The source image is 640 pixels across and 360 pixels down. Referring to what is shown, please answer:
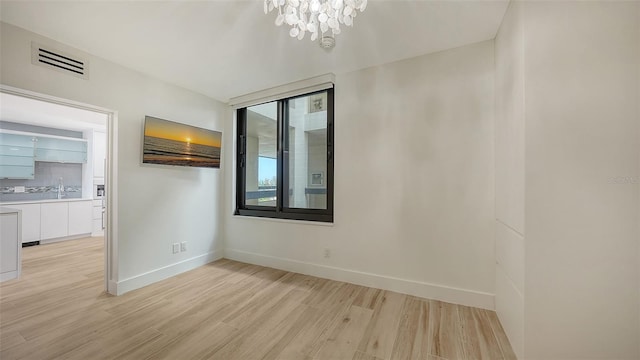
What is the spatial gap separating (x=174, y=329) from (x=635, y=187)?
3154mm

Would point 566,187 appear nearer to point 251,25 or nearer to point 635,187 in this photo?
point 635,187

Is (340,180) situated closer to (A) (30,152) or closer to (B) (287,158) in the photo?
(B) (287,158)

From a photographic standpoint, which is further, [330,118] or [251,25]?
[330,118]

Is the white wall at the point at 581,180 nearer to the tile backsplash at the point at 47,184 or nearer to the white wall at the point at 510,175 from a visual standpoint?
the white wall at the point at 510,175

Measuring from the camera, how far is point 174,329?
187cm

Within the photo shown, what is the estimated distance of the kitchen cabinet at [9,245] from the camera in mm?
2762

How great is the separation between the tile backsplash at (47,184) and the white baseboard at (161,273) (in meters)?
4.33

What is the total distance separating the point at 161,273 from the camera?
2816 mm

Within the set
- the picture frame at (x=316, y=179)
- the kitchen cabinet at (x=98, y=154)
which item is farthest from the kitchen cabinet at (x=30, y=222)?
the picture frame at (x=316, y=179)

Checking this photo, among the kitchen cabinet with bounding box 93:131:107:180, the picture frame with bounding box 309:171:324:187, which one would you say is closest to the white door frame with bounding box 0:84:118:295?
the picture frame with bounding box 309:171:324:187

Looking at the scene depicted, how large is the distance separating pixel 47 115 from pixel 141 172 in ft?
11.4

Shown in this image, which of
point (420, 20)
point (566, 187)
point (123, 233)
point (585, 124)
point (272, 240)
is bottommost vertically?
point (272, 240)

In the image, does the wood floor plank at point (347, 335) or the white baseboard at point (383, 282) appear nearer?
the wood floor plank at point (347, 335)

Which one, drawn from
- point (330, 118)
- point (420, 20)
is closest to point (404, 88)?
point (420, 20)
